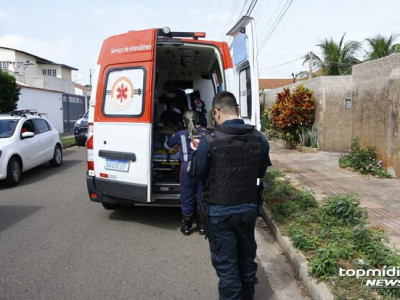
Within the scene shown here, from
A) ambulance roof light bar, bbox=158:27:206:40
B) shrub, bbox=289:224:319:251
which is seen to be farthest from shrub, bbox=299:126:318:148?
shrub, bbox=289:224:319:251

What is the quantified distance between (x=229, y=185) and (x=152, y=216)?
343cm

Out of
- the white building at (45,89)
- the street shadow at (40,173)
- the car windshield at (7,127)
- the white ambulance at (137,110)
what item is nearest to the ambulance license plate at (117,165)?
the white ambulance at (137,110)

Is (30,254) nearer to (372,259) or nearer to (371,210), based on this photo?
(372,259)

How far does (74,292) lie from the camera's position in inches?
Result: 142

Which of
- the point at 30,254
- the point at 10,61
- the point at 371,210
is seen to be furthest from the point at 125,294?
the point at 10,61

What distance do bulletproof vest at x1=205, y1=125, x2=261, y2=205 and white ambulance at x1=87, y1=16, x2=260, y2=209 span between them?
6.04 feet

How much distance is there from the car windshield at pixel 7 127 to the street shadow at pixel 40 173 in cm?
112

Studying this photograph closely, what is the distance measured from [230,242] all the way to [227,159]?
2.09 feet

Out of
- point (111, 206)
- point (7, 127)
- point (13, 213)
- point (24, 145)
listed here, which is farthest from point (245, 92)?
point (7, 127)

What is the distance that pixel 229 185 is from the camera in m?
2.97

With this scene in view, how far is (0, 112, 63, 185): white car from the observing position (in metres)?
8.38

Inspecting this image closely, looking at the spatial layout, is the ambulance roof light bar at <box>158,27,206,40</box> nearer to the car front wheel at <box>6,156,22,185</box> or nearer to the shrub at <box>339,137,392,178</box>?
the shrub at <box>339,137,392,178</box>

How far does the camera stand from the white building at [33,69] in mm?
34531

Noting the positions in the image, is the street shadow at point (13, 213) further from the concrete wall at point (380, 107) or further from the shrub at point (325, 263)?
the concrete wall at point (380, 107)
